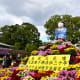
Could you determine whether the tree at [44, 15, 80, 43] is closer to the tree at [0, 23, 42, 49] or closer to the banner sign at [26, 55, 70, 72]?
the tree at [0, 23, 42, 49]

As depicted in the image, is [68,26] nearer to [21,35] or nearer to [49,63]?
[21,35]

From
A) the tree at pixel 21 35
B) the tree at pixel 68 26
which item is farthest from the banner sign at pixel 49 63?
the tree at pixel 21 35

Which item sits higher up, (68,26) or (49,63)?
(68,26)

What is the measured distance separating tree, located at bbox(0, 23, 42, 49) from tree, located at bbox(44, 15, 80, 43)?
5.32 m

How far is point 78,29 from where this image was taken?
38469 mm

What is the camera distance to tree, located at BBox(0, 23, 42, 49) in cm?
4224

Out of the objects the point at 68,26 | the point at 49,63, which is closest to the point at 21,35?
the point at 68,26

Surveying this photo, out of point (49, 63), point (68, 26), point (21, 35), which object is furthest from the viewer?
point (21, 35)

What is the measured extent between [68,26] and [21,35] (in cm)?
1251

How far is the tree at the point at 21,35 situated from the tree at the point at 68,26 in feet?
17.4

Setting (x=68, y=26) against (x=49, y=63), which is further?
(x=68, y=26)

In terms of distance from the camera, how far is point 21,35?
4278 cm

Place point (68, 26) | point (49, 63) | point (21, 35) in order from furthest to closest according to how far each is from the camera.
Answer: point (21, 35)
point (68, 26)
point (49, 63)

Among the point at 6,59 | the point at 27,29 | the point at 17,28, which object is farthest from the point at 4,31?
the point at 6,59
